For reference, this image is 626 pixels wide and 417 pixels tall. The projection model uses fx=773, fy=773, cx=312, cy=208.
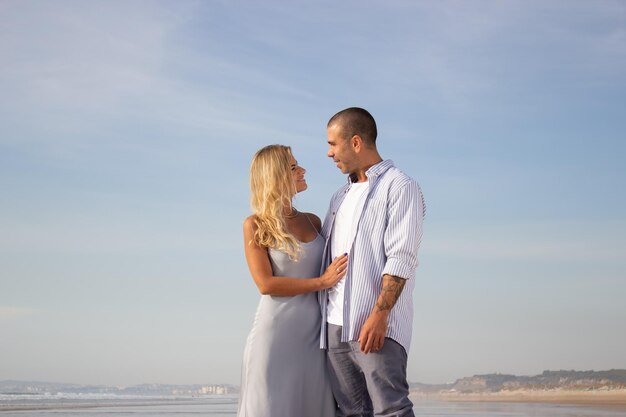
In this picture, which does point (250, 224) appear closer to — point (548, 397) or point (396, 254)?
point (396, 254)

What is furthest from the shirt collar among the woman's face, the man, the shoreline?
the shoreline

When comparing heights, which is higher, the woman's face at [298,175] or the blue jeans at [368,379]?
the woman's face at [298,175]

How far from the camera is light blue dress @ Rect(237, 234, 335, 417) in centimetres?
399

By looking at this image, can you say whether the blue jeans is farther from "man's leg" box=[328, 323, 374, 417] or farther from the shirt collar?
the shirt collar

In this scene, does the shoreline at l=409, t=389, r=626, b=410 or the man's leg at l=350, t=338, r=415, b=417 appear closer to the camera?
the man's leg at l=350, t=338, r=415, b=417

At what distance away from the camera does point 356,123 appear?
13.0ft

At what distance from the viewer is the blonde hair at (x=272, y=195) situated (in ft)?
13.2

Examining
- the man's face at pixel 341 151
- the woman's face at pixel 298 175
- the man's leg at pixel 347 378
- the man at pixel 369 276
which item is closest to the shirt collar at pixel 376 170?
the man at pixel 369 276

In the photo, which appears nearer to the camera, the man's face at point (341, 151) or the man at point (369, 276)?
the man at point (369, 276)

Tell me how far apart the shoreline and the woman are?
1142 centimetres

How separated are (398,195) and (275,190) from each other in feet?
2.31

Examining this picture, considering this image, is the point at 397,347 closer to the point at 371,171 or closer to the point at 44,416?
the point at 371,171

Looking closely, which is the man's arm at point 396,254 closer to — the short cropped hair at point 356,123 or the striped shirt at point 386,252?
the striped shirt at point 386,252

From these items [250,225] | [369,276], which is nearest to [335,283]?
[369,276]
